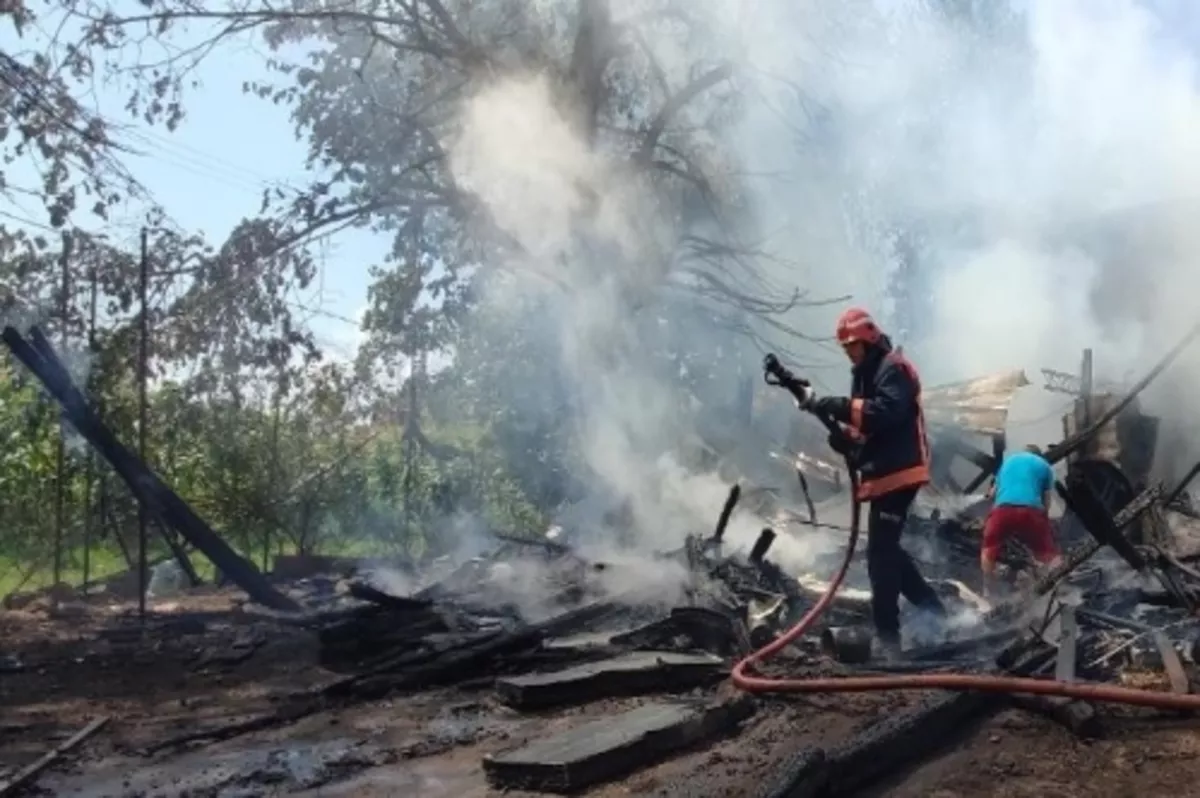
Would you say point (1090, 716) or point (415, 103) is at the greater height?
point (415, 103)

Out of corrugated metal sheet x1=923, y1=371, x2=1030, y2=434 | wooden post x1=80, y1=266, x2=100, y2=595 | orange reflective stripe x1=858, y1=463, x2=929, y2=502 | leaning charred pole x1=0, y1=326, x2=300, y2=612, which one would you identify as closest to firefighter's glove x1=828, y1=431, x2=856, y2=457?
orange reflective stripe x1=858, y1=463, x2=929, y2=502

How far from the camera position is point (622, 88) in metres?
16.4

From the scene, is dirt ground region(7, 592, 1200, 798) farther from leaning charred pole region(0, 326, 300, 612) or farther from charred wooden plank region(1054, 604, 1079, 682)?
leaning charred pole region(0, 326, 300, 612)

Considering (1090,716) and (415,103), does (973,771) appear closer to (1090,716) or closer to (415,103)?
(1090,716)

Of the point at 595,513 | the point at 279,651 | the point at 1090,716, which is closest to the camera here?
the point at 1090,716

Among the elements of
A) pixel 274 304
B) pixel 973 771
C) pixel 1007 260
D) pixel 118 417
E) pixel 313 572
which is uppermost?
pixel 1007 260

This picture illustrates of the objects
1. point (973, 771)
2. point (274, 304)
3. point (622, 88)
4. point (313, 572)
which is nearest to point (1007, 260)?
point (622, 88)

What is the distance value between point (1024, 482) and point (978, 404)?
7.64 metres

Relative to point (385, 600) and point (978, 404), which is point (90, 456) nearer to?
point (385, 600)

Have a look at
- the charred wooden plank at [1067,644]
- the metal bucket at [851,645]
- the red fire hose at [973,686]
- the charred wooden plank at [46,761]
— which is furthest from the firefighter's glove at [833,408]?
the charred wooden plank at [46,761]

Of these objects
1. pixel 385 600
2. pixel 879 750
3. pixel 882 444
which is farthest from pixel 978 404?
pixel 879 750

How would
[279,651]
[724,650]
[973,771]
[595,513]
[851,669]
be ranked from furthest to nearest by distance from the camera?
[595,513] < [279,651] < [724,650] < [851,669] < [973,771]

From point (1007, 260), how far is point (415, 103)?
15.8m

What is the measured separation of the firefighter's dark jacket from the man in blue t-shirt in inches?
99.3
